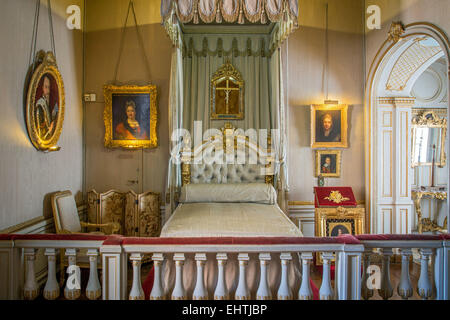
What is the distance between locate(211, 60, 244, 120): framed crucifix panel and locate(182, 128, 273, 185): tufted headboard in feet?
1.00

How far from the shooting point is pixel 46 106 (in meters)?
4.05

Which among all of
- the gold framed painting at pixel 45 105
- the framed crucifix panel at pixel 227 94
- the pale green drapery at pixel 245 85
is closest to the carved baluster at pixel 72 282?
the gold framed painting at pixel 45 105

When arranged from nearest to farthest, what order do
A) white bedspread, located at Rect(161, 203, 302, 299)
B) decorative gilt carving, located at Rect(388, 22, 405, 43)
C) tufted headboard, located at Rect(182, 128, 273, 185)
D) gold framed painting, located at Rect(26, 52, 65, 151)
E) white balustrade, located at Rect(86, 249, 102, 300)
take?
white balustrade, located at Rect(86, 249, 102, 300)
white bedspread, located at Rect(161, 203, 302, 299)
gold framed painting, located at Rect(26, 52, 65, 151)
decorative gilt carving, located at Rect(388, 22, 405, 43)
tufted headboard, located at Rect(182, 128, 273, 185)

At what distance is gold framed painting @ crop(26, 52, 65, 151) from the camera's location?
371 cm

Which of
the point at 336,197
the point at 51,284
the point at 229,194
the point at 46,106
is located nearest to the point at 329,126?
the point at 336,197

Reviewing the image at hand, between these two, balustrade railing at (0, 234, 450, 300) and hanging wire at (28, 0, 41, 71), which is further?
hanging wire at (28, 0, 41, 71)

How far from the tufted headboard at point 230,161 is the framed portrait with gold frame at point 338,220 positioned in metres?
1.00

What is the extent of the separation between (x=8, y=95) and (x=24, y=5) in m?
1.12

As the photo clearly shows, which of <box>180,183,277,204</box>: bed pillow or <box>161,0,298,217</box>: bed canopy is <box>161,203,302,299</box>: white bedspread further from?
<box>161,0,298,217</box>: bed canopy

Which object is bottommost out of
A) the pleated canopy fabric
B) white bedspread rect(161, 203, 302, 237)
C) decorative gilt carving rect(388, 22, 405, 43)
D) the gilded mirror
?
white bedspread rect(161, 203, 302, 237)

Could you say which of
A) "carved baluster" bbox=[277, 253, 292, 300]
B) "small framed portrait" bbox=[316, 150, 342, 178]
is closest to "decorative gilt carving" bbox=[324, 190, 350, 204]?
"small framed portrait" bbox=[316, 150, 342, 178]

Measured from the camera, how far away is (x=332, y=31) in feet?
18.0

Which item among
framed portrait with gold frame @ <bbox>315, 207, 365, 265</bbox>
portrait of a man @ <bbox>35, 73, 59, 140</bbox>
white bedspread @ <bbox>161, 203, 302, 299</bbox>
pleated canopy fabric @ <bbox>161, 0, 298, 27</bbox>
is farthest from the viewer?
framed portrait with gold frame @ <bbox>315, 207, 365, 265</bbox>
